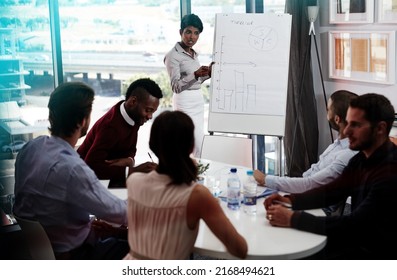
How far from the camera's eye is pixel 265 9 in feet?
14.6

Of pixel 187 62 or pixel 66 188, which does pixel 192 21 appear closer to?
pixel 187 62

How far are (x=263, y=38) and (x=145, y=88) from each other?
131 centimetres

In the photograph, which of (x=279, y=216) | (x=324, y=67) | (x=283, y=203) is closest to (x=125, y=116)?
(x=283, y=203)

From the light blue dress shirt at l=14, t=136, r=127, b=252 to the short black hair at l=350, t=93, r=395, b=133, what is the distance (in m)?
1.07

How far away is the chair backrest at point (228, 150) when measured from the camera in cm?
340

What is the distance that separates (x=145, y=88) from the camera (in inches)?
119

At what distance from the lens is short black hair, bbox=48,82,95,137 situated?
2330 mm

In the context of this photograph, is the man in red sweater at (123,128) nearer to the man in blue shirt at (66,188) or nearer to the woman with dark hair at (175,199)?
the man in blue shirt at (66,188)

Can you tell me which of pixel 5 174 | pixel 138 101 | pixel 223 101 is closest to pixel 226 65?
pixel 223 101

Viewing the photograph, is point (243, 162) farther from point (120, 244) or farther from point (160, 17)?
point (160, 17)

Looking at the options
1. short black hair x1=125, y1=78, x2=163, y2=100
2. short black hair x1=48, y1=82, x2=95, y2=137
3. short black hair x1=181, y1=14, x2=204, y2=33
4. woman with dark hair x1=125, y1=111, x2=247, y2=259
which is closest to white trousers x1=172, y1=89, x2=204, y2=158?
short black hair x1=181, y1=14, x2=204, y2=33

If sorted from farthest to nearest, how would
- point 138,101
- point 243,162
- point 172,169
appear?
1. point 243,162
2. point 138,101
3. point 172,169

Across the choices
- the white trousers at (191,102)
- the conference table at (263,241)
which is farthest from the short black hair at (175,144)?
the white trousers at (191,102)
